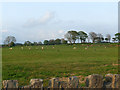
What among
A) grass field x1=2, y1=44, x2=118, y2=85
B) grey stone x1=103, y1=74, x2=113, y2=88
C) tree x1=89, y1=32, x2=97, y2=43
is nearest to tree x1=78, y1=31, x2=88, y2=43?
tree x1=89, y1=32, x2=97, y2=43

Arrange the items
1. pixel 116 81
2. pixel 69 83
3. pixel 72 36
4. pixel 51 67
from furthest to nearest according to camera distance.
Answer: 1. pixel 72 36
2. pixel 51 67
3. pixel 116 81
4. pixel 69 83

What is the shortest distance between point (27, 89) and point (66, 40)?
13970cm

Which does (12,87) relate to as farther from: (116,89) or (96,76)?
(116,89)

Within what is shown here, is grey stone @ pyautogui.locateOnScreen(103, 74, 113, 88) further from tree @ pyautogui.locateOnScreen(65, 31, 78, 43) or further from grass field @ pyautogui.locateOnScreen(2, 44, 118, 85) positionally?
tree @ pyautogui.locateOnScreen(65, 31, 78, 43)

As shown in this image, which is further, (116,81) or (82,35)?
(82,35)

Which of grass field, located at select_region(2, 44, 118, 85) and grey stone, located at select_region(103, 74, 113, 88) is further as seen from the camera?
grass field, located at select_region(2, 44, 118, 85)

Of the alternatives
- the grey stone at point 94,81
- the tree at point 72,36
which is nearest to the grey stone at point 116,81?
the grey stone at point 94,81

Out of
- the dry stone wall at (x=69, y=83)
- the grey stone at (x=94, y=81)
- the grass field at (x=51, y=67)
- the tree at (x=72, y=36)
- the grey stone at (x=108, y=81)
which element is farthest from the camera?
the tree at (x=72, y=36)

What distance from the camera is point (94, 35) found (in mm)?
146375

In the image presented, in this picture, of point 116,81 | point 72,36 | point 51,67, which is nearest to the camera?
point 116,81

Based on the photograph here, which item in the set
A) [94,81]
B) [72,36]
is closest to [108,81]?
[94,81]

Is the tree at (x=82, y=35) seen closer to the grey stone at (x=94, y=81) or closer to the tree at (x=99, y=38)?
the tree at (x=99, y=38)

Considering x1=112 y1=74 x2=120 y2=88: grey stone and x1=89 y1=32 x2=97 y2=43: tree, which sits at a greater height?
x1=89 y1=32 x2=97 y2=43: tree

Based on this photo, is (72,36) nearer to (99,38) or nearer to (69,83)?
(99,38)
